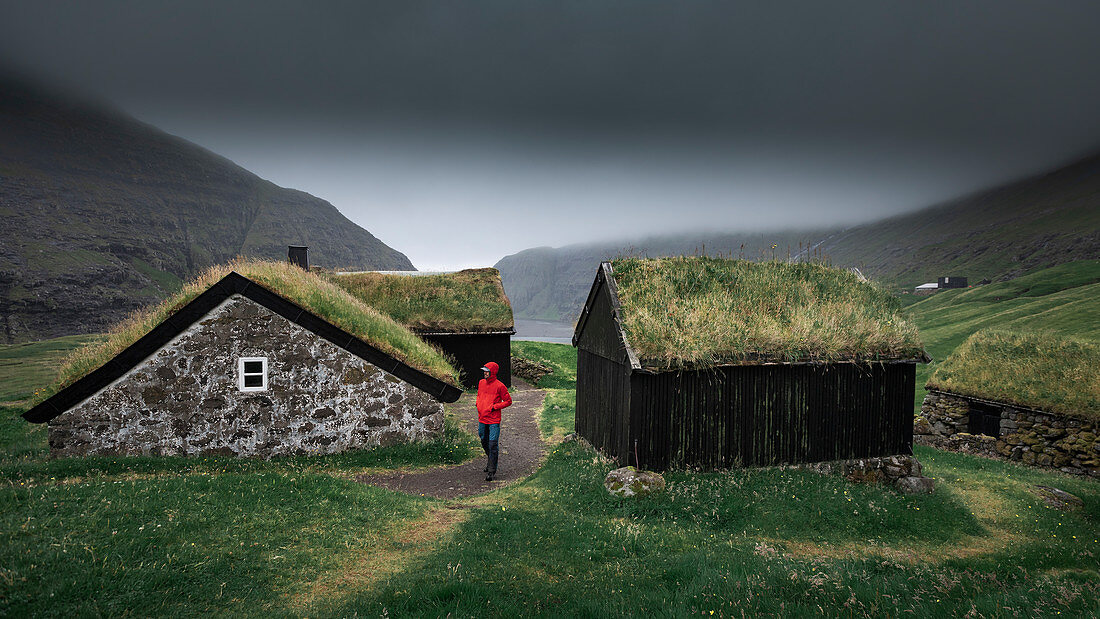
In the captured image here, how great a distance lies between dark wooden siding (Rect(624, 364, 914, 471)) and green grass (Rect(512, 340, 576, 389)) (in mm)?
21372

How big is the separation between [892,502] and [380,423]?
1310 centimetres

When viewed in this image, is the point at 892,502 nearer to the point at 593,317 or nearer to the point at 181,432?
the point at 593,317

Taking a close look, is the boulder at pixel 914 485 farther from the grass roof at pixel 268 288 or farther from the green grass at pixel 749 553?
the grass roof at pixel 268 288

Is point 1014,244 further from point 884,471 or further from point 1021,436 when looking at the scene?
point 884,471

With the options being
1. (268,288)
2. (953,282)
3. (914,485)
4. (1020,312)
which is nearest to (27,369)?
(268,288)

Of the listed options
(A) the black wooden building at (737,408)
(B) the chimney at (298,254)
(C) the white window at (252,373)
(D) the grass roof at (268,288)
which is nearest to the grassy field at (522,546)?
(A) the black wooden building at (737,408)

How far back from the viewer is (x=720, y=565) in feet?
22.5

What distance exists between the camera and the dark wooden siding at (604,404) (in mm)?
11586

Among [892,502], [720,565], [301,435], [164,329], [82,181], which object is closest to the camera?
[720,565]

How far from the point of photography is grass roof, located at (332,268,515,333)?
25266 mm

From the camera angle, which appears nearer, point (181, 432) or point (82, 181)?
point (181, 432)

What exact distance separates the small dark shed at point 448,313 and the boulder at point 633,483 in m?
15.7

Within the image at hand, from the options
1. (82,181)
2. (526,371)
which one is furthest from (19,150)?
(526,371)

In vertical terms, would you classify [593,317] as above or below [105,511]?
above
